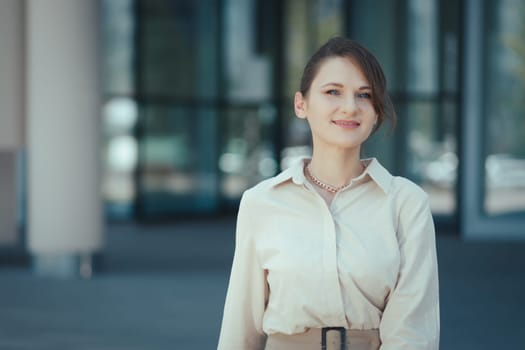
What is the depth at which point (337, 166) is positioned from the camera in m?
2.42

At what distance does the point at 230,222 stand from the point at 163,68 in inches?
116

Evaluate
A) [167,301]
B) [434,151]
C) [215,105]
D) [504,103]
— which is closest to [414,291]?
[167,301]

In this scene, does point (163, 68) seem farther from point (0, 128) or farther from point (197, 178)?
point (0, 128)

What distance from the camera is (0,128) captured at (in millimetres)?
10391

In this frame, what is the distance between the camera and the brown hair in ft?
7.57

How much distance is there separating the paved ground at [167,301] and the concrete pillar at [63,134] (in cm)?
38

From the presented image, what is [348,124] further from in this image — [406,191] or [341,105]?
[406,191]

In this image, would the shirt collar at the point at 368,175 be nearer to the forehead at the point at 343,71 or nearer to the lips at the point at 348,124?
the lips at the point at 348,124

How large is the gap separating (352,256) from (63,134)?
8.03 m

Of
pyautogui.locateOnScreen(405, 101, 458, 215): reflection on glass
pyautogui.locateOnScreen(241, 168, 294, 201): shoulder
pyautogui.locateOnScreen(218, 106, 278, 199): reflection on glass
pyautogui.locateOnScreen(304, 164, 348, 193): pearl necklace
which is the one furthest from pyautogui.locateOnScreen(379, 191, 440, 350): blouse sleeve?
pyautogui.locateOnScreen(218, 106, 278, 199): reflection on glass

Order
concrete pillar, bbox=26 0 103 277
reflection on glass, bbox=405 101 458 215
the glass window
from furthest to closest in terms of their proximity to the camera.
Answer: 1. the glass window
2. reflection on glass, bbox=405 101 458 215
3. concrete pillar, bbox=26 0 103 277

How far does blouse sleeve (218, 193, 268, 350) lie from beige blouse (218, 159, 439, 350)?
0.02 m

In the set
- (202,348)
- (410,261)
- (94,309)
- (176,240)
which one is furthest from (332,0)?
(410,261)

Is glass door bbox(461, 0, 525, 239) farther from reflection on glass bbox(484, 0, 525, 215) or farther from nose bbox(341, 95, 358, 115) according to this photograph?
nose bbox(341, 95, 358, 115)
